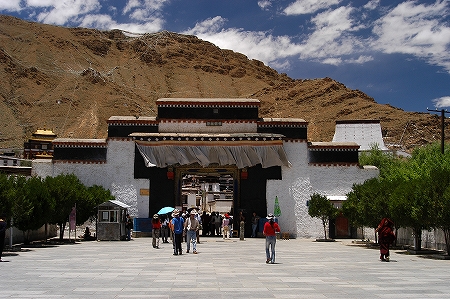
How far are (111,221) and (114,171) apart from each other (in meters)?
6.35

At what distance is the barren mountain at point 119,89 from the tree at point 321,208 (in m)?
62.0

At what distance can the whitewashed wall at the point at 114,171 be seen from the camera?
117ft

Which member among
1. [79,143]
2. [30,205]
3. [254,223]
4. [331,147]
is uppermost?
[79,143]

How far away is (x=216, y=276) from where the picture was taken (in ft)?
47.7

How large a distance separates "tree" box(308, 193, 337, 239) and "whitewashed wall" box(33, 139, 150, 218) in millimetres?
10726

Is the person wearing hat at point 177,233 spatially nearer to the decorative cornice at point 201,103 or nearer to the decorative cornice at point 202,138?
the decorative cornice at point 202,138

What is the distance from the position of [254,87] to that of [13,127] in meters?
89.5

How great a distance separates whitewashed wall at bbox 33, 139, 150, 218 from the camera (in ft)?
→ 117

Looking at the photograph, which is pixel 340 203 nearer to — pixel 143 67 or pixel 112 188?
pixel 112 188

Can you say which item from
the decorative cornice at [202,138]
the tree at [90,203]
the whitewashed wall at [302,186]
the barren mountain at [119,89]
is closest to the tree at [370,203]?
the whitewashed wall at [302,186]

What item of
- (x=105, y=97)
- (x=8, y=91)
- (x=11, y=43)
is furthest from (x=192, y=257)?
(x=11, y=43)

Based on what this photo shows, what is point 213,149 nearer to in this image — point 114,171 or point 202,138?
point 202,138

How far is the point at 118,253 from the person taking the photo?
21.9 metres

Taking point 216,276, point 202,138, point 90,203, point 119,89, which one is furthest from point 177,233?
point 119,89
